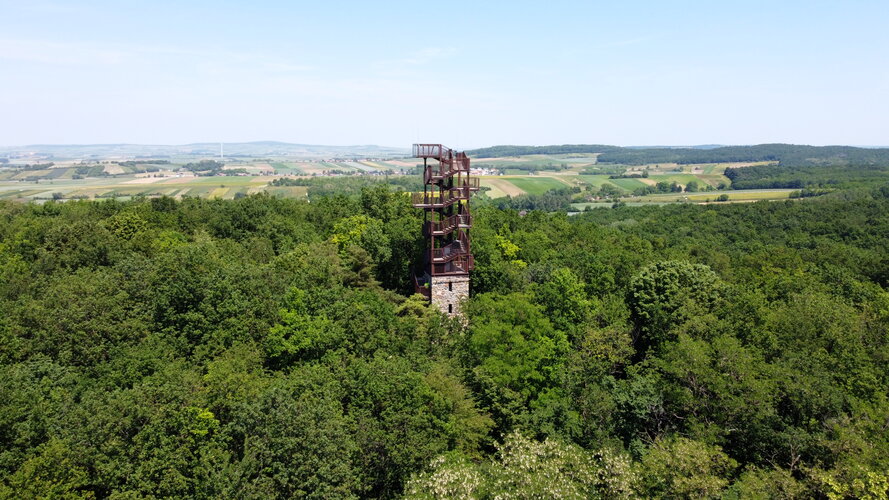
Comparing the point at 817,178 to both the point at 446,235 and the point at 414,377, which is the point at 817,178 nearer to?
the point at 446,235

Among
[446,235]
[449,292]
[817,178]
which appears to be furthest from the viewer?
[817,178]

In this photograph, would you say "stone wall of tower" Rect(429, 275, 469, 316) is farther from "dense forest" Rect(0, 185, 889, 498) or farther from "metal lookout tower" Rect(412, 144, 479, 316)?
"dense forest" Rect(0, 185, 889, 498)

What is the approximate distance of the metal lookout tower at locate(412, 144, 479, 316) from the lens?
38.6 m

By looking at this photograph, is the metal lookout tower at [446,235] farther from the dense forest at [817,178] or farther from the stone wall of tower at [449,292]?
the dense forest at [817,178]

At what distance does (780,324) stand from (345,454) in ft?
85.9

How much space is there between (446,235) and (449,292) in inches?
165

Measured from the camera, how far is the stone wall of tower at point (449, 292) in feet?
127

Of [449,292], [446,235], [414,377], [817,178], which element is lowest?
[414,377]

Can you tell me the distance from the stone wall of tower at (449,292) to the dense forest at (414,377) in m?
1.90

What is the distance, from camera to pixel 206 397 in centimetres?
2358

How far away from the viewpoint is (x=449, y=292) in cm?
3891

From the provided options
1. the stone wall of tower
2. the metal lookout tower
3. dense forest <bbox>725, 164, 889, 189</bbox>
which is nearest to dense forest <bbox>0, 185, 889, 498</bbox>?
the stone wall of tower

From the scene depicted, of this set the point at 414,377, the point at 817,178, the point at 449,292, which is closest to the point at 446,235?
the point at 449,292

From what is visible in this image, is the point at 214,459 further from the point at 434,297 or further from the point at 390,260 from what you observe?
the point at 390,260
